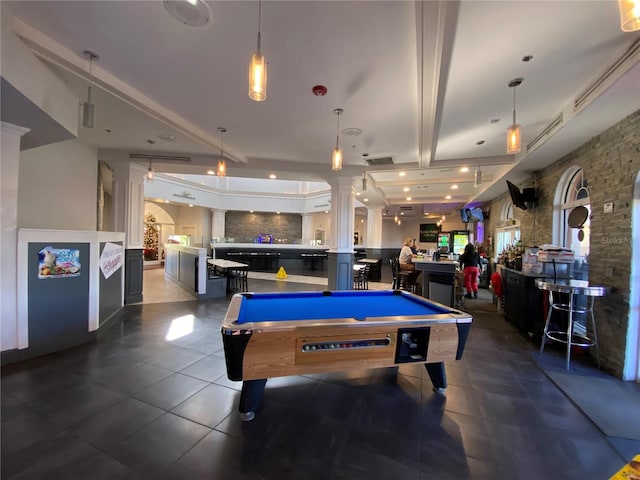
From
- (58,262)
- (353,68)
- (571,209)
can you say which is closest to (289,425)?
(353,68)

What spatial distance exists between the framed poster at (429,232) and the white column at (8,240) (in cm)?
1593

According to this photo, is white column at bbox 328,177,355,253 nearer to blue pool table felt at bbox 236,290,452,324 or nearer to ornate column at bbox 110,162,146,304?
blue pool table felt at bbox 236,290,452,324

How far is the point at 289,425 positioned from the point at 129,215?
564 cm

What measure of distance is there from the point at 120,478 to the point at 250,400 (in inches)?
32.9

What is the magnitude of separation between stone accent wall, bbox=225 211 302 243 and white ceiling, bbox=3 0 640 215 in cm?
994

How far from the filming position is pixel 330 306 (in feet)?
8.91

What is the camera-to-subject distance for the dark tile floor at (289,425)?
1690 millimetres

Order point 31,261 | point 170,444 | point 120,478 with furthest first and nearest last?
point 31,261 < point 170,444 < point 120,478

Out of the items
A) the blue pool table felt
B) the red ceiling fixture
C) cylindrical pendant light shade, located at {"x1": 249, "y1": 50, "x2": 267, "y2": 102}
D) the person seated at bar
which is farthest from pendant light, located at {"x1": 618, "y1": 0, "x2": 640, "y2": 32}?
the person seated at bar

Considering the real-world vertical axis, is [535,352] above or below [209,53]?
below

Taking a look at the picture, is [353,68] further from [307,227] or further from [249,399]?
[307,227]

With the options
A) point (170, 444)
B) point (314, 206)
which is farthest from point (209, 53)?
point (314, 206)

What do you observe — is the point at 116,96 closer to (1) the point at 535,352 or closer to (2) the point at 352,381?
(2) the point at 352,381

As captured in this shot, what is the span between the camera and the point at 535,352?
3594 millimetres
